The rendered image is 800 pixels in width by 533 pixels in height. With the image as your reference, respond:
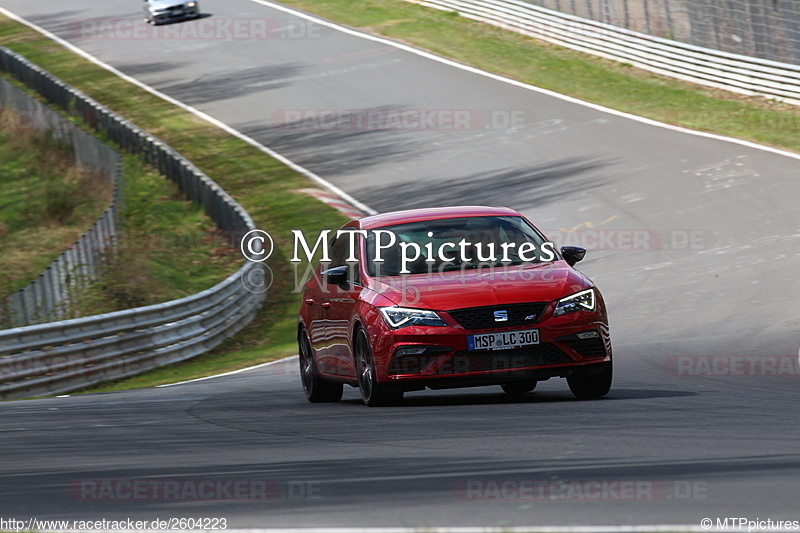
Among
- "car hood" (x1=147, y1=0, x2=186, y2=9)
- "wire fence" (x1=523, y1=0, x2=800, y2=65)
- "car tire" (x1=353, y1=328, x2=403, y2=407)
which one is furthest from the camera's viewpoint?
"car hood" (x1=147, y1=0, x2=186, y2=9)

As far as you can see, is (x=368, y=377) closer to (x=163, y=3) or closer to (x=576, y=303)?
(x=576, y=303)

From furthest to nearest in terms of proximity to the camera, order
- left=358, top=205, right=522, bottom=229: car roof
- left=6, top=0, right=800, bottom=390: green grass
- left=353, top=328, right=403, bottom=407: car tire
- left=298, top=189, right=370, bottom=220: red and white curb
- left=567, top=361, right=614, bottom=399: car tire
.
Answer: left=298, top=189, right=370, bottom=220: red and white curb < left=6, top=0, right=800, bottom=390: green grass < left=358, top=205, right=522, bottom=229: car roof < left=353, top=328, right=403, bottom=407: car tire < left=567, top=361, right=614, bottom=399: car tire

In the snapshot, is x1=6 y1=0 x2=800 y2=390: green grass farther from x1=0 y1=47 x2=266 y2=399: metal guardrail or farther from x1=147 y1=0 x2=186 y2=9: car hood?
x1=147 y1=0 x2=186 y2=9: car hood

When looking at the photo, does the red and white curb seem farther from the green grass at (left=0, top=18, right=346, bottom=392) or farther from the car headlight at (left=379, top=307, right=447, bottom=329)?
the car headlight at (left=379, top=307, right=447, bottom=329)

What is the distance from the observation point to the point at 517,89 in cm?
3275

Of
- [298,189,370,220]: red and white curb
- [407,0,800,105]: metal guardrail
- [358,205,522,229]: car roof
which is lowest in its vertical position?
[298,189,370,220]: red and white curb

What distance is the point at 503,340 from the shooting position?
9750mm

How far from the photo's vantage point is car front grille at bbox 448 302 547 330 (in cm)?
977

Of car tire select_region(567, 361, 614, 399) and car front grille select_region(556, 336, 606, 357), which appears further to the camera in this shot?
car tire select_region(567, 361, 614, 399)

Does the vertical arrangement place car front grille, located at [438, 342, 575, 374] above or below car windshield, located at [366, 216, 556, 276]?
below

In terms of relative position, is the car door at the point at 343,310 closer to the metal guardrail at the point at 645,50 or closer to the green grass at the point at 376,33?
the green grass at the point at 376,33

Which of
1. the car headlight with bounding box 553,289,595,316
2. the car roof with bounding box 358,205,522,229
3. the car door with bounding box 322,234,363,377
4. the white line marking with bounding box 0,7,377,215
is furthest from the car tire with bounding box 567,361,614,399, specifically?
the white line marking with bounding box 0,7,377,215

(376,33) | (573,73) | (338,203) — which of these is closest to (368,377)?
(338,203)

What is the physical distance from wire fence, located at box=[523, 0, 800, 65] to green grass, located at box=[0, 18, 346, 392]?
1013cm
